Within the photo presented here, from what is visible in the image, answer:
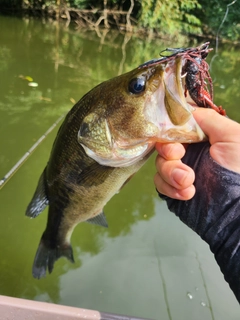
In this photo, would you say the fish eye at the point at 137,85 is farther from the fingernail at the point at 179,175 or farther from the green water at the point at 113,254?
the green water at the point at 113,254

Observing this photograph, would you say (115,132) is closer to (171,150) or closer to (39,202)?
(171,150)

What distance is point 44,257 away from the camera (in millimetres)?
2043

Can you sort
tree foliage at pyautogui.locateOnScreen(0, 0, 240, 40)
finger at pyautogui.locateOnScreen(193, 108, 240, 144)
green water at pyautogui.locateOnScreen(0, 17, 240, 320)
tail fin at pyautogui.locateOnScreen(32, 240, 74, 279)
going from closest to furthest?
finger at pyautogui.locateOnScreen(193, 108, 240, 144) < tail fin at pyautogui.locateOnScreen(32, 240, 74, 279) < green water at pyautogui.locateOnScreen(0, 17, 240, 320) < tree foliage at pyautogui.locateOnScreen(0, 0, 240, 40)

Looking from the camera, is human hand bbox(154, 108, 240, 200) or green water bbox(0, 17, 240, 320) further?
green water bbox(0, 17, 240, 320)

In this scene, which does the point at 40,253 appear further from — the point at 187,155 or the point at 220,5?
the point at 220,5

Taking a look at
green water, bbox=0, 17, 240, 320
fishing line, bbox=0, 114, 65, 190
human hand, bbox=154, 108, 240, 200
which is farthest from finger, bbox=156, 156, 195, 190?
fishing line, bbox=0, 114, 65, 190

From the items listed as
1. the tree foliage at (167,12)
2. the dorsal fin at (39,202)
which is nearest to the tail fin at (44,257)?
the dorsal fin at (39,202)

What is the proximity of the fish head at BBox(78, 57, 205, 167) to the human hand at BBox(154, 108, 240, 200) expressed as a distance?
4 cm

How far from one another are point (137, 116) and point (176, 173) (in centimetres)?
24

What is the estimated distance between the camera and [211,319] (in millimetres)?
2426

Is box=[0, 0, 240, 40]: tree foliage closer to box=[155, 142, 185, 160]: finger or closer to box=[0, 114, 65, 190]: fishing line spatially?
box=[0, 114, 65, 190]: fishing line

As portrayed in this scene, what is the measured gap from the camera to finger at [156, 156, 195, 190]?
1220mm

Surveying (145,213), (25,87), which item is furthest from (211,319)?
(25,87)

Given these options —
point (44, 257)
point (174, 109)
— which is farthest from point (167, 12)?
point (174, 109)
